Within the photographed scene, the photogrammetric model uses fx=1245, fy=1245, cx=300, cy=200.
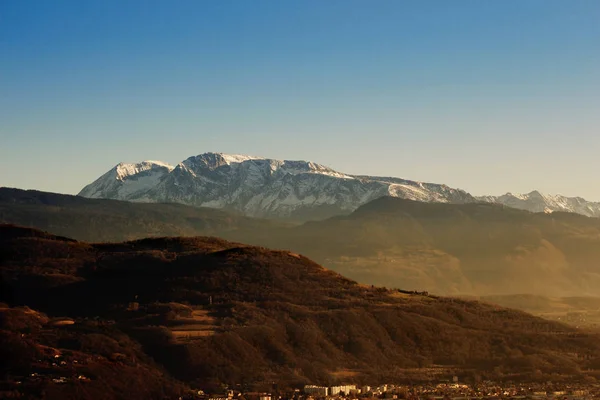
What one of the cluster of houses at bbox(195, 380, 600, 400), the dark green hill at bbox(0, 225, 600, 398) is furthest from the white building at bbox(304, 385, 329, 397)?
the dark green hill at bbox(0, 225, 600, 398)

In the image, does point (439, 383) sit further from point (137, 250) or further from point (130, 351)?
point (137, 250)

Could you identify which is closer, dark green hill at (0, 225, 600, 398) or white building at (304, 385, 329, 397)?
white building at (304, 385, 329, 397)

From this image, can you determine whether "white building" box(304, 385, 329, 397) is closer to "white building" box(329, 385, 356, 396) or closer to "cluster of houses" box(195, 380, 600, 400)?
"cluster of houses" box(195, 380, 600, 400)

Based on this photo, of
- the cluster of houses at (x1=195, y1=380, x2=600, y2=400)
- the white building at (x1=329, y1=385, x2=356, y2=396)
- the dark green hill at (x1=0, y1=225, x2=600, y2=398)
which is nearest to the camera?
the cluster of houses at (x1=195, y1=380, x2=600, y2=400)

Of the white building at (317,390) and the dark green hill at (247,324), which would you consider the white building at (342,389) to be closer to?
the white building at (317,390)

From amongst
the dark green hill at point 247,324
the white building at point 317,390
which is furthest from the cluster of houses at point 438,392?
the dark green hill at point 247,324

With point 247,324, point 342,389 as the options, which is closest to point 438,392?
point 342,389

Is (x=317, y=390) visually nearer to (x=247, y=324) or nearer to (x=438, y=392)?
(x=438, y=392)

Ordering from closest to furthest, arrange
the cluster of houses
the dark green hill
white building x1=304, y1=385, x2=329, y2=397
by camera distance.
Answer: the cluster of houses, white building x1=304, y1=385, x2=329, y2=397, the dark green hill
